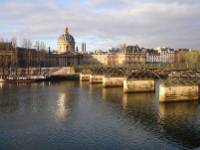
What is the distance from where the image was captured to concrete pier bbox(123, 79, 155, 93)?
277ft

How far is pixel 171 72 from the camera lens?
7744 cm

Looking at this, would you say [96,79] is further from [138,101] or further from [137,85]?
[138,101]

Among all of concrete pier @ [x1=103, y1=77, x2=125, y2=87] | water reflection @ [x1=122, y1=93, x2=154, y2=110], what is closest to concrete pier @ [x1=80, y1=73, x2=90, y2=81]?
concrete pier @ [x1=103, y1=77, x2=125, y2=87]

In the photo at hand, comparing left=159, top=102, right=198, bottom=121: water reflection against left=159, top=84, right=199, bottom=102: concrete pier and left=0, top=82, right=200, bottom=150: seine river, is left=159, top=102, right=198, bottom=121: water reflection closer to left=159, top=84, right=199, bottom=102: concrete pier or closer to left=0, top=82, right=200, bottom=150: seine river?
left=0, top=82, right=200, bottom=150: seine river

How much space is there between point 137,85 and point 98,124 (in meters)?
38.9

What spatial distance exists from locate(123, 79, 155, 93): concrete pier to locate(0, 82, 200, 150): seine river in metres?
12.9

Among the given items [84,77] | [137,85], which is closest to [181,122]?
[137,85]

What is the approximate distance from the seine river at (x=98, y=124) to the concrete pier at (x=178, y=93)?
2239 millimetres

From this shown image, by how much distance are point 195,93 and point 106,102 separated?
17378 mm

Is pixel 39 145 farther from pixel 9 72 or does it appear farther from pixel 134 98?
pixel 9 72

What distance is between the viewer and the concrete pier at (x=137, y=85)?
277 ft

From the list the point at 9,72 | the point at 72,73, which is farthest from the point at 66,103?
the point at 72,73

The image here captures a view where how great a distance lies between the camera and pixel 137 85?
85.1 m

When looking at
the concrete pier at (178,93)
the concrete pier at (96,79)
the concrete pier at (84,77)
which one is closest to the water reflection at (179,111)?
the concrete pier at (178,93)
